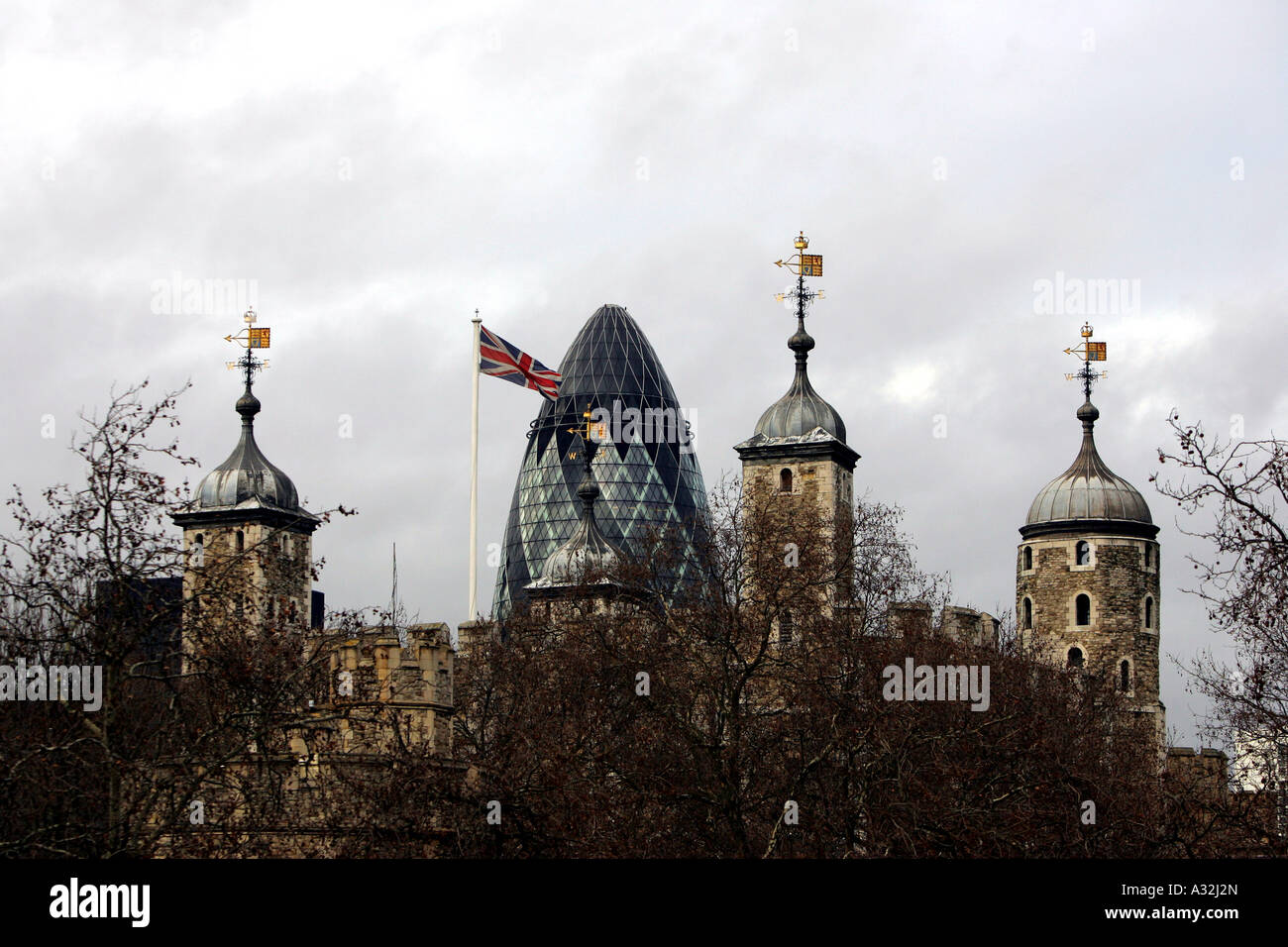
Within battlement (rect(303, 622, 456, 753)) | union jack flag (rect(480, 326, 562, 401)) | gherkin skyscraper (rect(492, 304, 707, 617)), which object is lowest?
battlement (rect(303, 622, 456, 753))

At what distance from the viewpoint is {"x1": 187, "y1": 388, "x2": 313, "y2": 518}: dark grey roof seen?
9156 centimetres

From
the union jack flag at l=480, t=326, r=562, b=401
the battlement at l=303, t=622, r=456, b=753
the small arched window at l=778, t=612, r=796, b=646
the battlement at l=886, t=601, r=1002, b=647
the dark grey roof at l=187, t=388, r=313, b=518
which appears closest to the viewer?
the battlement at l=303, t=622, r=456, b=753

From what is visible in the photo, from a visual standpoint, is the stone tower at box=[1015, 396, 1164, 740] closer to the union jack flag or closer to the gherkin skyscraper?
the union jack flag

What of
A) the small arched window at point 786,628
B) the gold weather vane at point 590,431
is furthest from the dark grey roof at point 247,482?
the gold weather vane at point 590,431

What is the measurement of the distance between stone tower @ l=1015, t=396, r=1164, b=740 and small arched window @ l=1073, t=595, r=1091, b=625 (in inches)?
1.4

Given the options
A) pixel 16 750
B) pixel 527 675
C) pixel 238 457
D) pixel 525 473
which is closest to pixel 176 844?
pixel 16 750

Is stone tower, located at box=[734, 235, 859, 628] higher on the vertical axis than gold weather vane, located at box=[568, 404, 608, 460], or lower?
lower

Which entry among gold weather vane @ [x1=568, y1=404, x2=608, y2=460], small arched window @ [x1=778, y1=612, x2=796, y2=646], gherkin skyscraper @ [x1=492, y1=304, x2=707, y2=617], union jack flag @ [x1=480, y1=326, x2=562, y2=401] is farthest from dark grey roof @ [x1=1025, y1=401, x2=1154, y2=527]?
gherkin skyscraper @ [x1=492, y1=304, x2=707, y2=617]

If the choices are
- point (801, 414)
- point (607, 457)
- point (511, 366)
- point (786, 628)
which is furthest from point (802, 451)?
point (607, 457)

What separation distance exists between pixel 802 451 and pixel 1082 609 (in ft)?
40.0

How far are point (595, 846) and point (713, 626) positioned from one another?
8.97 meters

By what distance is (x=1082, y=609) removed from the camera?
7719 cm

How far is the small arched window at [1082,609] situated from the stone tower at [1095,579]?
0.04 meters

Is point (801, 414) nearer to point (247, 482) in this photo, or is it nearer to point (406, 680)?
point (247, 482)
